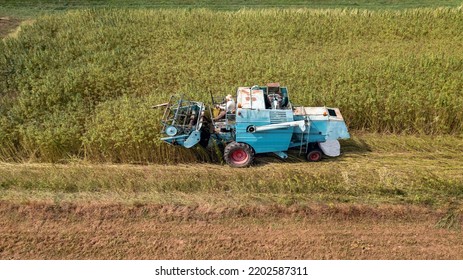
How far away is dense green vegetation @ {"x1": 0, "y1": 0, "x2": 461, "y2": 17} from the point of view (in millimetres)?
19750

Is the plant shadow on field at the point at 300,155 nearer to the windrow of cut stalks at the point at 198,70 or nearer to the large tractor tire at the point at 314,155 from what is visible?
the large tractor tire at the point at 314,155

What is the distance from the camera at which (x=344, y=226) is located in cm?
789

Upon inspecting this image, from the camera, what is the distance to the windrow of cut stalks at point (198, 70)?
9891 mm

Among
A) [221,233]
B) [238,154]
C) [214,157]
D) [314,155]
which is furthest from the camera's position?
[214,157]

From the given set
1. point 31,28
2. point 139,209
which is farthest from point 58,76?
point 139,209

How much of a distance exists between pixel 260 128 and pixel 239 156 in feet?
3.09

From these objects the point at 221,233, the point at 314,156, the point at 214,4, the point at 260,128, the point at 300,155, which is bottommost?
the point at 221,233

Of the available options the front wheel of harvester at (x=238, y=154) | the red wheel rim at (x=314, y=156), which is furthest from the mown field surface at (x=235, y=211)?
the red wheel rim at (x=314, y=156)

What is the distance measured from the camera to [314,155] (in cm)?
966

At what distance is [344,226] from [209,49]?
908 centimetres

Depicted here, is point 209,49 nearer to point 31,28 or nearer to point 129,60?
point 129,60

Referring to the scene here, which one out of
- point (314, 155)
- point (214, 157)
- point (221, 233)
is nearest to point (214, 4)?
point (214, 157)

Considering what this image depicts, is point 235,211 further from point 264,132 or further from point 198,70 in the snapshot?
point 198,70

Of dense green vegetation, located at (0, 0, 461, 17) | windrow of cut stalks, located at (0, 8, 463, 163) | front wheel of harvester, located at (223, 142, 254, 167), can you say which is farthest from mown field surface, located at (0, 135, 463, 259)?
dense green vegetation, located at (0, 0, 461, 17)
